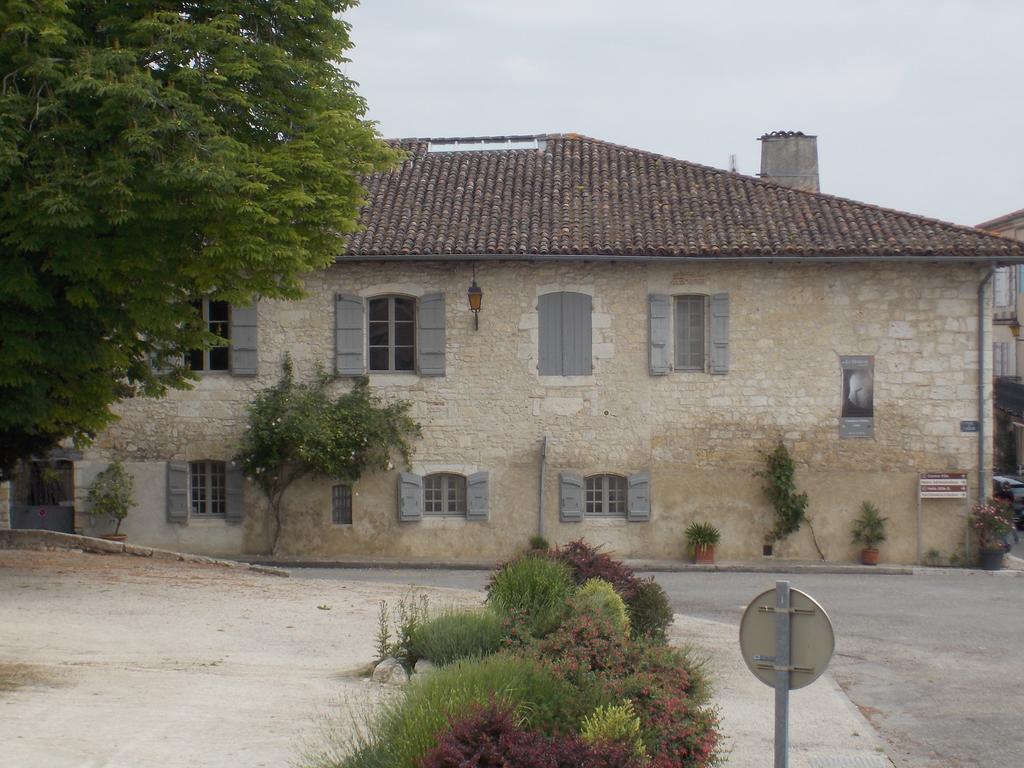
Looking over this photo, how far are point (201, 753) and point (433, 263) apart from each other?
15.3 m

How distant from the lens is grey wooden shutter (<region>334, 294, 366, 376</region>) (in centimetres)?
2234

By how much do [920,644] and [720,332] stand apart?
344 inches

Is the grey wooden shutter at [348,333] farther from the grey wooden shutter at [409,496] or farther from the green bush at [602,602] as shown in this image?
the green bush at [602,602]

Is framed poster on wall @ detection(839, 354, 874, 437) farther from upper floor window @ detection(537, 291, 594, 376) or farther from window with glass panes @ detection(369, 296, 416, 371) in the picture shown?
window with glass panes @ detection(369, 296, 416, 371)

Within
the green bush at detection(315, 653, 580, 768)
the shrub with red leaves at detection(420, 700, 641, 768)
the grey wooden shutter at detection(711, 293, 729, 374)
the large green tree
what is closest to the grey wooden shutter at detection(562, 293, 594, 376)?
the grey wooden shutter at detection(711, 293, 729, 374)

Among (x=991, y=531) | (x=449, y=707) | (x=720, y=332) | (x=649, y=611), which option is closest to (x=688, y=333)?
(x=720, y=332)

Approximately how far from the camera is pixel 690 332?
2256 cm

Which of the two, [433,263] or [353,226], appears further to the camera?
[433,263]

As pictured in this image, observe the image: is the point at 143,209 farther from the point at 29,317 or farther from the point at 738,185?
the point at 738,185

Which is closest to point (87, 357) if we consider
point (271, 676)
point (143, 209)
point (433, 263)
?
→ point (143, 209)

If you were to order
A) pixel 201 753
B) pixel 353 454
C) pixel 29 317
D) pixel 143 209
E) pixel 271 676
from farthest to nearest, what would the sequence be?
pixel 353 454 < pixel 29 317 < pixel 143 209 < pixel 271 676 < pixel 201 753

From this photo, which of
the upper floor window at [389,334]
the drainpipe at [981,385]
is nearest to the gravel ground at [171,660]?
the upper floor window at [389,334]

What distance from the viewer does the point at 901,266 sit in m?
22.1

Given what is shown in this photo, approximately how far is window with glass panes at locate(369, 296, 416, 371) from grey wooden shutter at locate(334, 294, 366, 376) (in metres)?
0.33
